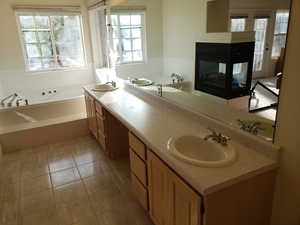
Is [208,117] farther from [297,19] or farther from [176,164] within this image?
[297,19]

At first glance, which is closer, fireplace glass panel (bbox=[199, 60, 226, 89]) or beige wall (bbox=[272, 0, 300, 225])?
beige wall (bbox=[272, 0, 300, 225])

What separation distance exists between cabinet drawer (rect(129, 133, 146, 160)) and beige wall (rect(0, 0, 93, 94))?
140 inches

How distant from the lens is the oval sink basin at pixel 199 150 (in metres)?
1.53

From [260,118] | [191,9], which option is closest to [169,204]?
[260,118]

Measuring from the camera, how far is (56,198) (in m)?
2.50

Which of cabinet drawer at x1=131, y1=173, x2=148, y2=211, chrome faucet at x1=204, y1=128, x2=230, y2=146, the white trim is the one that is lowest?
cabinet drawer at x1=131, y1=173, x2=148, y2=211

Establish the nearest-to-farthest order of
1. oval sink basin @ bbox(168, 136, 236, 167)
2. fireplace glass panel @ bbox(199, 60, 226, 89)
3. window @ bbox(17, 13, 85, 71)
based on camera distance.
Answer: oval sink basin @ bbox(168, 136, 236, 167) < fireplace glass panel @ bbox(199, 60, 226, 89) < window @ bbox(17, 13, 85, 71)

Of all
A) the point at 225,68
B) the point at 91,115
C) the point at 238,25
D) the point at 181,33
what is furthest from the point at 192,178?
the point at 91,115

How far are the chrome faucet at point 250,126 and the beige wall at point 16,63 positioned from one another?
169 inches

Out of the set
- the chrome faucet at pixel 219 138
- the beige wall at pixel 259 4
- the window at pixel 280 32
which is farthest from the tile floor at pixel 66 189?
the beige wall at pixel 259 4

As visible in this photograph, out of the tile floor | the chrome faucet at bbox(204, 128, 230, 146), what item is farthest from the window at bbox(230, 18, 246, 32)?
the tile floor

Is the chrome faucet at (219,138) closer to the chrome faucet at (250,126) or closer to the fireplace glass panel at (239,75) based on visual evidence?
the chrome faucet at (250,126)

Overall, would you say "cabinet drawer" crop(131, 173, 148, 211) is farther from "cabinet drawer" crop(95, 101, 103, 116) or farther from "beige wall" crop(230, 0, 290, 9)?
"beige wall" crop(230, 0, 290, 9)

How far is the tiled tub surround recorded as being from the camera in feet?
4.36
